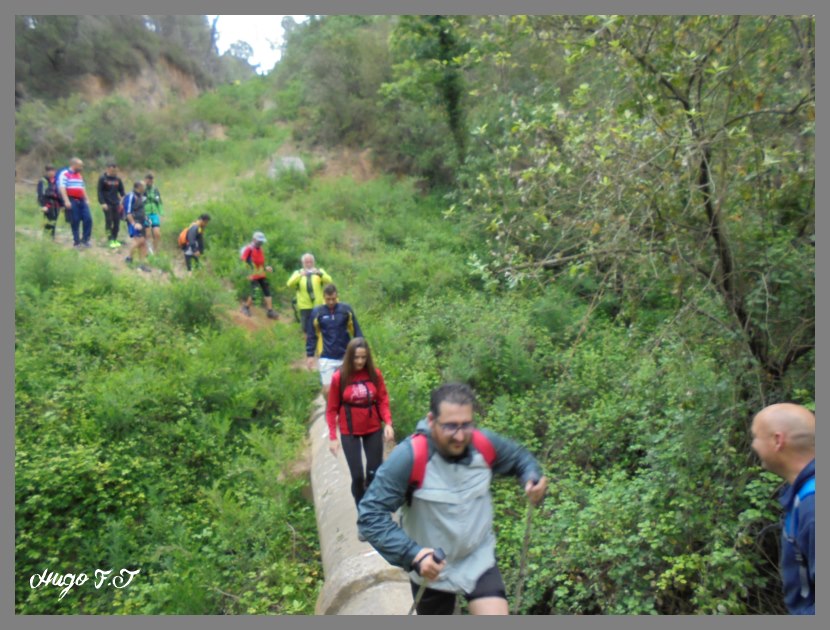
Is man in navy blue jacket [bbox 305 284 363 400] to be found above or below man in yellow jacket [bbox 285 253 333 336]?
below

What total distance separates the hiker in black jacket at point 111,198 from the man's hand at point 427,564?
1247 centimetres

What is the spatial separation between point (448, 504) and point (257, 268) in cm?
989

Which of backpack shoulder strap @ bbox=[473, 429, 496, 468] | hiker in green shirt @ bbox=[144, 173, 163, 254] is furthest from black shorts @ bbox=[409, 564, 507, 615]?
hiker in green shirt @ bbox=[144, 173, 163, 254]

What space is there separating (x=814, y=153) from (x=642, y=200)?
4.25ft

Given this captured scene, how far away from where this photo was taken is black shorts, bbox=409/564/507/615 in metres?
3.26

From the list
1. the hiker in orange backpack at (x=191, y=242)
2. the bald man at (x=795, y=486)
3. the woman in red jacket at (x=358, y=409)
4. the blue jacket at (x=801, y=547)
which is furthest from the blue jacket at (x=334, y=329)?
the hiker in orange backpack at (x=191, y=242)

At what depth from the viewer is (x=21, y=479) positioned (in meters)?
6.65

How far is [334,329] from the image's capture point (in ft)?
23.3

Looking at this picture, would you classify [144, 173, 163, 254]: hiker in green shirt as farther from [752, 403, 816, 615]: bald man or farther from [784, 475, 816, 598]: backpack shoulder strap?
[784, 475, 816, 598]: backpack shoulder strap

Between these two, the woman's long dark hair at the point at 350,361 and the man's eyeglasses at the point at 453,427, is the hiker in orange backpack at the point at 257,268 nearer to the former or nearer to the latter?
the woman's long dark hair at the point at 350,361

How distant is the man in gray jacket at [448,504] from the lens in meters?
3.03

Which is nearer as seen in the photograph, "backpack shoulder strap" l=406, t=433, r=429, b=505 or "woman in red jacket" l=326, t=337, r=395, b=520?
"backpack shoulder strap" l=406, t=433, r=429, b=505

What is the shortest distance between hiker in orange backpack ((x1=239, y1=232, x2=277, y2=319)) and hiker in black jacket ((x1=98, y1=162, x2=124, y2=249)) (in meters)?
3.26

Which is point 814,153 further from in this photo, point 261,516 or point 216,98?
point 216,98
